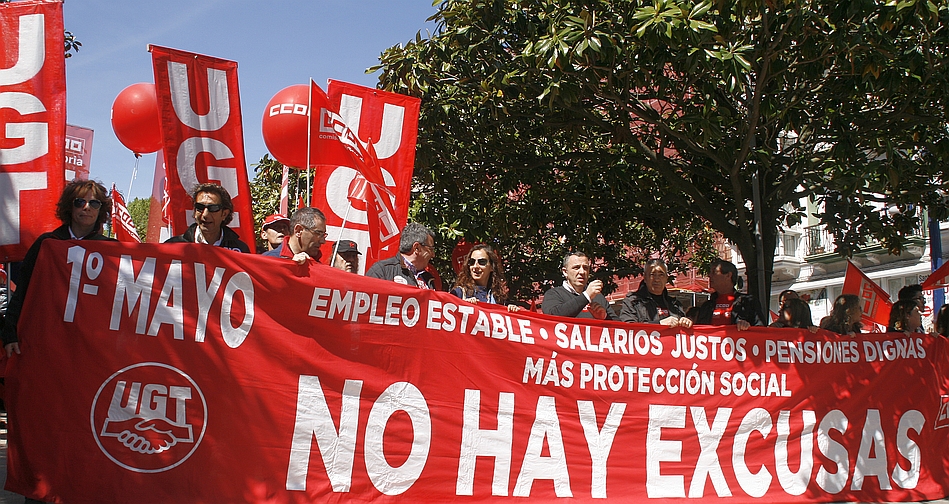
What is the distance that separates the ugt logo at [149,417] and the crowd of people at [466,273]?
0.60m

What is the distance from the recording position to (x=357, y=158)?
7.84 m

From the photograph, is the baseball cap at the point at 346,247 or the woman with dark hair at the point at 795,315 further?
the woman with dark hair at the point at 795,315

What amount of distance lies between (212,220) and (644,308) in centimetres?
340

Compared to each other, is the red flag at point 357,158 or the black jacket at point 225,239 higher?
the red flag at point 357,158

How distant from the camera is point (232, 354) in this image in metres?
5.31

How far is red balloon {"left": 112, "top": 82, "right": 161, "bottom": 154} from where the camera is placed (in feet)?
32.8

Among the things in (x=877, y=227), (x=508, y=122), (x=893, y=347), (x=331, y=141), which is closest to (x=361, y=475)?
(x=331, y=141)

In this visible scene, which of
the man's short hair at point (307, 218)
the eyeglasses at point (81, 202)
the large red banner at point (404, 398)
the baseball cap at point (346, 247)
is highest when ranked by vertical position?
the eyeglasses at point (81, 202)

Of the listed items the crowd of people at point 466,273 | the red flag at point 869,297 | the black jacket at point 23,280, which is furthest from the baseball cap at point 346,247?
the red flag at point 869,297

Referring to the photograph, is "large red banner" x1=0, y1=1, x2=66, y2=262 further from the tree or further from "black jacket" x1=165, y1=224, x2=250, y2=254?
the tree

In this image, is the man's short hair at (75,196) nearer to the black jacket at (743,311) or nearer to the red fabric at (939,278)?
the black jacket at (743,311)

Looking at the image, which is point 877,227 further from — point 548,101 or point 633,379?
point 633,379

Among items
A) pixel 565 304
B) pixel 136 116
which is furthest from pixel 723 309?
pixel 136 116

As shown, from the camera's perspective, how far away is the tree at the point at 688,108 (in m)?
7.98
